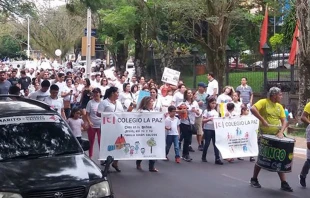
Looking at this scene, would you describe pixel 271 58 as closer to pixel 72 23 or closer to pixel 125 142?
pixel 125 142

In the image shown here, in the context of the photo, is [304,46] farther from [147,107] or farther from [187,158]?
[147,107]

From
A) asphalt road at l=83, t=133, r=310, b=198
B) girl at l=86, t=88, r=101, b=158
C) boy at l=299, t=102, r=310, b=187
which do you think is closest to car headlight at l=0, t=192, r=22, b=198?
asphalt road at l=83, t=133, r=310, b=198

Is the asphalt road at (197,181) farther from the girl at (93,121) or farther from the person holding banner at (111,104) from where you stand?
the person holding banner at (111,104)

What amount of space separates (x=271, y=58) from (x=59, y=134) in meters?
23.1

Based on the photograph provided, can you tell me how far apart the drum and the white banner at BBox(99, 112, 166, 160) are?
2.75m

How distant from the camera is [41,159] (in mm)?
7148

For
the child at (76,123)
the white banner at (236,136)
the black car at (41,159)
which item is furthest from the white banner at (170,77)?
the black car at (41,159)

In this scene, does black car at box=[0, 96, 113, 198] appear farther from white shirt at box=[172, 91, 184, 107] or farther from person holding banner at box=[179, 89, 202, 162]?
white shirt at box=[172, 91, 184, 107]

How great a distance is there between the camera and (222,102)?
53.2 feet

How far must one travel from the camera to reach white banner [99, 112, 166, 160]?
1205 centimetres

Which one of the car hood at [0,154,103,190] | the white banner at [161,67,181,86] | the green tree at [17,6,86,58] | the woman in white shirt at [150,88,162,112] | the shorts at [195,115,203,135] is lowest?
the car hood at [0,154,103,190]

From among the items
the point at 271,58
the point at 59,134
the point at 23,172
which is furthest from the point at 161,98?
the point at 271,58

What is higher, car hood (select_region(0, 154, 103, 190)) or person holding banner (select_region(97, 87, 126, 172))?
person holding banner (select_region(97, 87, 126, 172))

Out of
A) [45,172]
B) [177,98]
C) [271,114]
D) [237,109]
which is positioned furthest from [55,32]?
[45,172]
